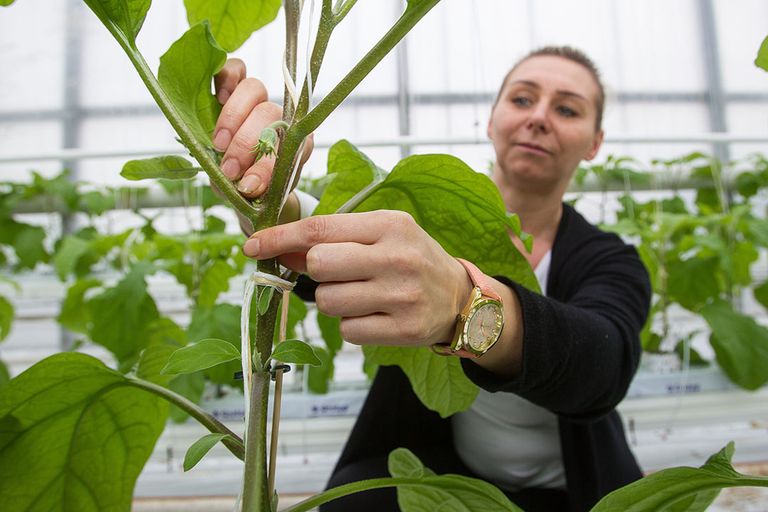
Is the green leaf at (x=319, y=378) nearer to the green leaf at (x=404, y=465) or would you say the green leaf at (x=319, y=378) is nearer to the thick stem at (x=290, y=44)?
the green leaf at (x=404, y=465)

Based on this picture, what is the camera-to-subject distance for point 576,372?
55 cm

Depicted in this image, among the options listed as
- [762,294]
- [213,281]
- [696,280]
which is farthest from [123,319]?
[762,294]

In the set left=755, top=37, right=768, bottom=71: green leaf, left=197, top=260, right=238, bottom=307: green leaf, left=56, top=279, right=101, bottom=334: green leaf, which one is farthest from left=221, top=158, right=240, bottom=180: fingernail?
left=56, top=279, right=101, bottom=334: green leaf

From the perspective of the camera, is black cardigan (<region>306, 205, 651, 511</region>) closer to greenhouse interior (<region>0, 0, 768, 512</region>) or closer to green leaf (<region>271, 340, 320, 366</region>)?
greenhouse interior (<region>0, 0, 768, 512</region>)

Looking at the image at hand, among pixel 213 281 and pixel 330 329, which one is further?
pixel 213 281

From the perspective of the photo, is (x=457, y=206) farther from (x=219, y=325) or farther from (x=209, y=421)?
(x=219, y=325)

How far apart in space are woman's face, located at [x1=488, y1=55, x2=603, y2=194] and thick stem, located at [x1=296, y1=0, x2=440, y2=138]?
62 centimetres

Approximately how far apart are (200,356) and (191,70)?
0.19 metres

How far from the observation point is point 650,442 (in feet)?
4.16

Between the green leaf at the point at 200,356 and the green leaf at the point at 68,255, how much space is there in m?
1.19

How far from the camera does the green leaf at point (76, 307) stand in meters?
1.36

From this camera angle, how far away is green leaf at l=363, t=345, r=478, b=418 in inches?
20.1

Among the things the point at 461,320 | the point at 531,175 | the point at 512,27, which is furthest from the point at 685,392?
the point at 461,320

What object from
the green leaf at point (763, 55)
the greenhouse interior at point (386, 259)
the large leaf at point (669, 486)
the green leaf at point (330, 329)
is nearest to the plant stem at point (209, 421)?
the greenhouse interior at point (386, 259)
